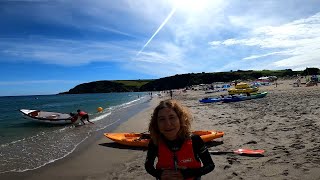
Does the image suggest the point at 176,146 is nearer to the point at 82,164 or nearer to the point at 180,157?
the point at 180,157

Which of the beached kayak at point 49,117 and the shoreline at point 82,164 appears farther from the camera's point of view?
the beached kayak at point 49,117

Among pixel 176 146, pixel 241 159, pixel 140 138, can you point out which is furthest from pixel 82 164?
pixel 176 146

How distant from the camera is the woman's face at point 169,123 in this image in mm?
3461

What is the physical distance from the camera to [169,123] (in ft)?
11.3

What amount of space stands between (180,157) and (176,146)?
14 cm

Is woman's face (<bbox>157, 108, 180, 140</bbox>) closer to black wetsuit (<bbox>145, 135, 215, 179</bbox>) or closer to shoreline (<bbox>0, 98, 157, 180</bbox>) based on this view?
black wetsuit (<bbox>145, 135, 215, 179</bbox>)

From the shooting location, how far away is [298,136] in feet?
34.5

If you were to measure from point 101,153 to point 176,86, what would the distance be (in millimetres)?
183548

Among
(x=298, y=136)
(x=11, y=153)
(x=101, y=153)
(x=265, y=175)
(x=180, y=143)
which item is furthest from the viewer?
(x=11, y=153)

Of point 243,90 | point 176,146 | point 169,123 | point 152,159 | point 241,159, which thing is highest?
point 169,123

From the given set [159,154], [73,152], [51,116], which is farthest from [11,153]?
[51,116]

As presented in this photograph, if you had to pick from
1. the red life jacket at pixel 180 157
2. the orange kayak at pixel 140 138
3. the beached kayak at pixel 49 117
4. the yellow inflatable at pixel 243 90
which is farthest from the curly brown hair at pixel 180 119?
the yellow inflatable at pixel 243 90

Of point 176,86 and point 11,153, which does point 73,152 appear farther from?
point 176,86

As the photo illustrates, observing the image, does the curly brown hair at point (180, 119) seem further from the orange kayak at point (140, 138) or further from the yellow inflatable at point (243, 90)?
the yellow inflatable at point (243, 90)
